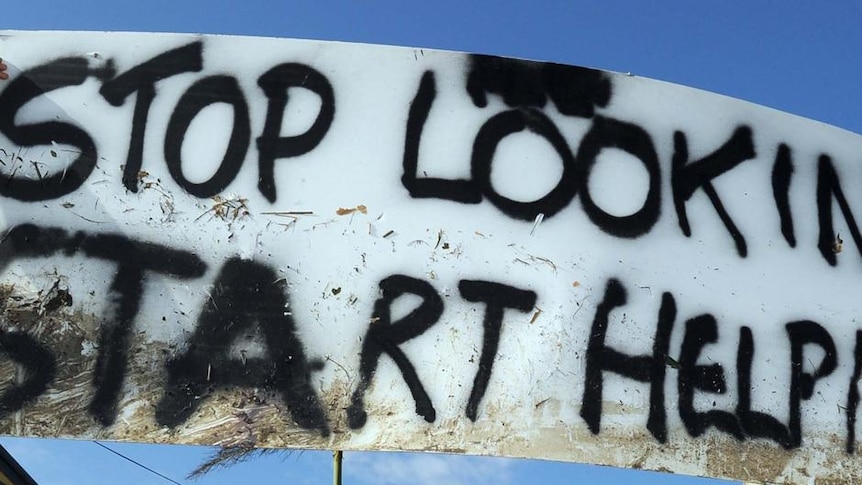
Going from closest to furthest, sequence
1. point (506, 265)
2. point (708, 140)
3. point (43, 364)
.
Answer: point (43, 364)
point (506, 265)
point (708, 140)

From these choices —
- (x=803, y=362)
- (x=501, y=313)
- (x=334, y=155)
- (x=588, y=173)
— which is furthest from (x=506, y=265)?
(x=803, y=362)

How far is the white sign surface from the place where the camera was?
317cm

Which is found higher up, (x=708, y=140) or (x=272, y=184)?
(x=708, y=140)

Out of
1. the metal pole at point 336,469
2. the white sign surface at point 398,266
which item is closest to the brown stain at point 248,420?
the white sign surface at point 398,266

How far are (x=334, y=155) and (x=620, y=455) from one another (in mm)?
1577

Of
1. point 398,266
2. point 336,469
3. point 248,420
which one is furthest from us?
point 336,469

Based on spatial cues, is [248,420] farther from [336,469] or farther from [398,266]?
[336,469]

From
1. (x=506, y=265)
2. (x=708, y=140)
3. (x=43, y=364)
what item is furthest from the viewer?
(x=708, y=140)

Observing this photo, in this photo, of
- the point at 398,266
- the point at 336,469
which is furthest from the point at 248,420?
the point at 336,469

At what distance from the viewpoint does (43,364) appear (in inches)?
124

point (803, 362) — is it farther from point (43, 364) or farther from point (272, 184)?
point (43, 364)

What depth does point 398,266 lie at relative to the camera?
3285mm

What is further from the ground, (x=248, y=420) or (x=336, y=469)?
(x=248, y=420)

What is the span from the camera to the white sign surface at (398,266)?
3.17 metres
